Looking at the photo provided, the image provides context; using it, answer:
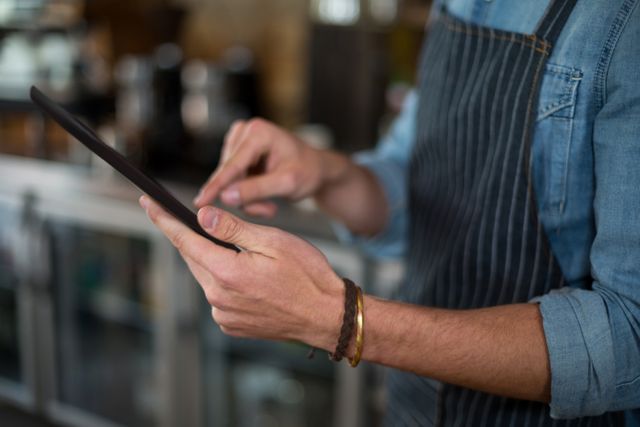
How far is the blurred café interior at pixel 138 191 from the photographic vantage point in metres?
2.37

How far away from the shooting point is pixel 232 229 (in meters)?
0.74

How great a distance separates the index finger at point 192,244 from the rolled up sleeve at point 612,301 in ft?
1.05

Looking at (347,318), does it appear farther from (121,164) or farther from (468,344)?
(121,164)

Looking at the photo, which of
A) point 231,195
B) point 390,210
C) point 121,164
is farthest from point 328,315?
point 390,210

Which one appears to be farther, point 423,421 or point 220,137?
point 220,137

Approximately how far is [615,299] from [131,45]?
9.29 ft

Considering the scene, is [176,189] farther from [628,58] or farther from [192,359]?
[628,58]

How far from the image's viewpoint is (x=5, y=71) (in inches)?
110

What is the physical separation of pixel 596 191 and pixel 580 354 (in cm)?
17

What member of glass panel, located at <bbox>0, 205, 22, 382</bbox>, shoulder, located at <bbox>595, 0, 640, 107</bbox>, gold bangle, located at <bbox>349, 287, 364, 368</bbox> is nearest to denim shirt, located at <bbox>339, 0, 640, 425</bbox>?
shoulder, located at <bbox>595, 0, 640, 107</bbox>

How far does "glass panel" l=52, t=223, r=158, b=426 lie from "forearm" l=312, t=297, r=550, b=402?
1.98 m

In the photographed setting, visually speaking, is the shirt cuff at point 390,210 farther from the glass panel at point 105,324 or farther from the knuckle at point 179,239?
the glass panel at point 105,324

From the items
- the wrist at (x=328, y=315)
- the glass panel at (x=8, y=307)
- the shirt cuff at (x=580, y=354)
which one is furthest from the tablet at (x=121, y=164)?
the glass panel at (x=8, y=307)

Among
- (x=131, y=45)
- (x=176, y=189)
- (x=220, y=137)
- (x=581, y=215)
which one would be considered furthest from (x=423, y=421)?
(x=131, y=45)
